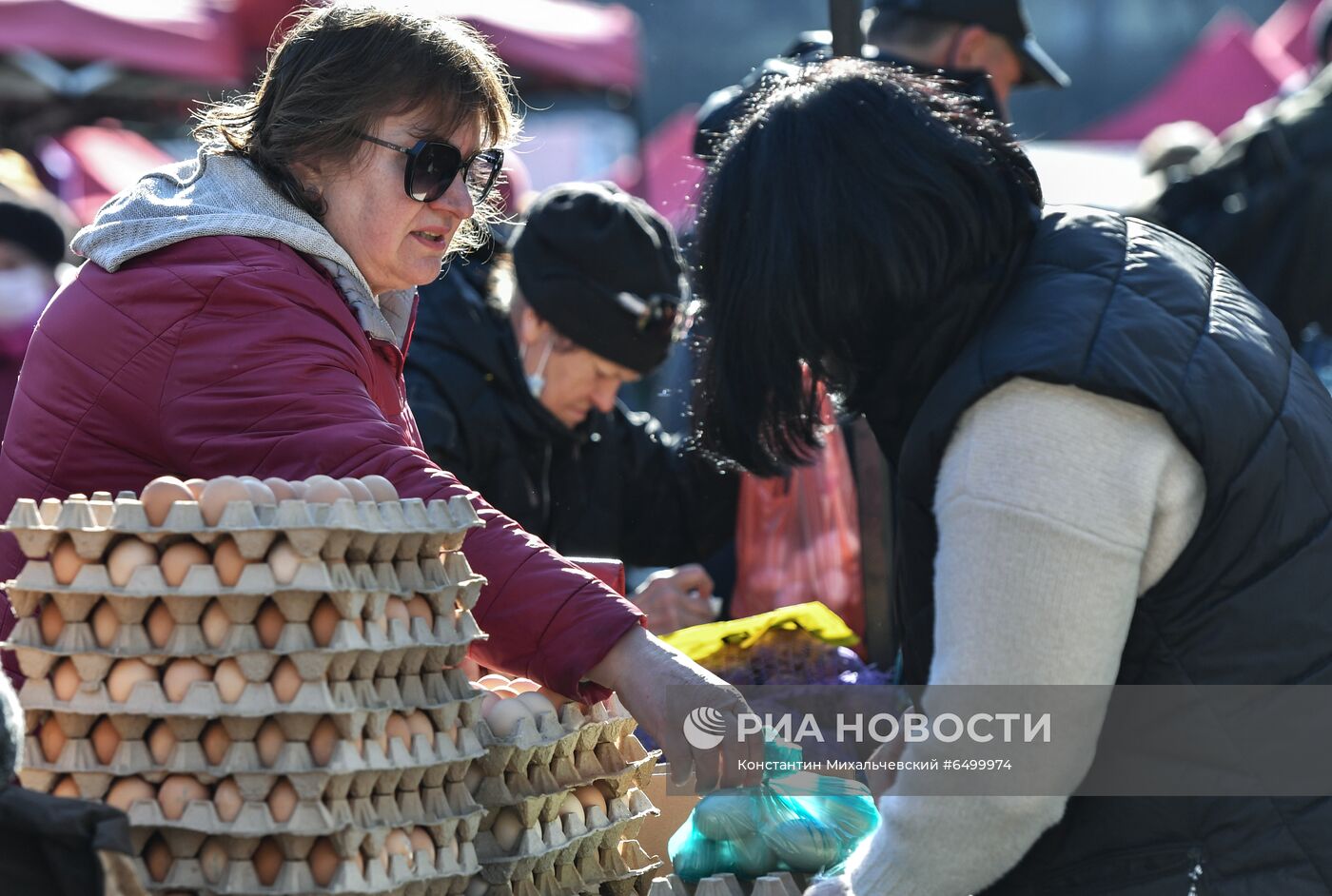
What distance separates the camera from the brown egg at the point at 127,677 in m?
1.53

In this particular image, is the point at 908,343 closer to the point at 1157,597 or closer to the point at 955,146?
the point at 955,146

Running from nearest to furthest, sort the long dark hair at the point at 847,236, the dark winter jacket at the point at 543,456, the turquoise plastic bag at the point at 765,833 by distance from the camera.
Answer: the long dark hair at the point at 847,236 → the turquoise plastic bag at the point at 765,833 → the dark winter jacket at the point at 543,456

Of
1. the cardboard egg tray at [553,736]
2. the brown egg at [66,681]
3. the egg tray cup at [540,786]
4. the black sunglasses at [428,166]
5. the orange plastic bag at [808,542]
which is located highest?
the black sunglasses at [428,166]

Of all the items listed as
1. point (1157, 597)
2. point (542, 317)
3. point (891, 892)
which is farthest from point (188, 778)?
point (542, 317)

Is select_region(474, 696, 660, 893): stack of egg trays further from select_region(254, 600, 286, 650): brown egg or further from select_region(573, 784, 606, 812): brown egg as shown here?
select_region(254, 600, 286, 650): brown egg

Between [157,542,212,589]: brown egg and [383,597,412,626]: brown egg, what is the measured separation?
0.59ft

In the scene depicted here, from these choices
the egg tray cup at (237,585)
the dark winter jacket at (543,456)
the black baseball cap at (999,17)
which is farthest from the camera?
the black baseball cap at (999,17)

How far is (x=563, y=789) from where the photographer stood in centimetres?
187

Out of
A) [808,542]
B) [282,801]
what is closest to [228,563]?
[282,801]

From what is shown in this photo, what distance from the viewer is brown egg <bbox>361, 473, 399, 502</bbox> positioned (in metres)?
1.61

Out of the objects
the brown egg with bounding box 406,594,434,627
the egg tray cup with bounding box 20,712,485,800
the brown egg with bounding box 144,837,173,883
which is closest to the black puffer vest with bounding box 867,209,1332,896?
the brown egg with bounding box 406,594,434,627

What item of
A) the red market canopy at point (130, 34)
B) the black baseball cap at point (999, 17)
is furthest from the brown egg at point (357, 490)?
the red market canopy at point (130, 34)

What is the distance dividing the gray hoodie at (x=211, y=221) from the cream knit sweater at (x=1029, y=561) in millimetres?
862

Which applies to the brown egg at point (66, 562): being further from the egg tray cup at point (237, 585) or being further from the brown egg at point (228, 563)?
the brown egg at point (228, 563)
